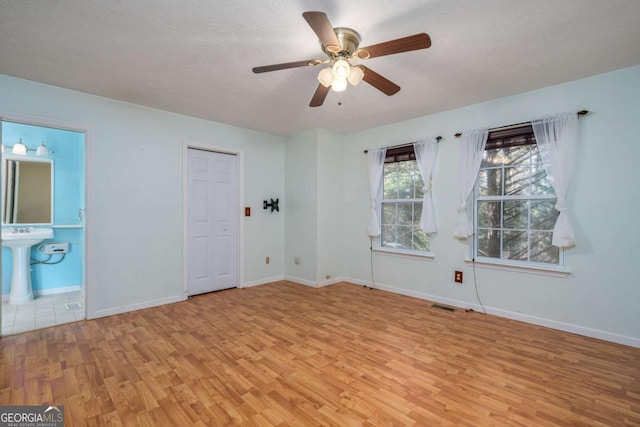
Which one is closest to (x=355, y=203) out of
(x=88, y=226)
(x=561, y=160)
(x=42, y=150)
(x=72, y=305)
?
(x=561, y=160)

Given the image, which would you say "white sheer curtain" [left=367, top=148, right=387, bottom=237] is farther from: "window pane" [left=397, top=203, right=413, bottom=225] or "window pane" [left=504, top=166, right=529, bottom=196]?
"window pane" [left=504, top=166, right=529, bottom=196]

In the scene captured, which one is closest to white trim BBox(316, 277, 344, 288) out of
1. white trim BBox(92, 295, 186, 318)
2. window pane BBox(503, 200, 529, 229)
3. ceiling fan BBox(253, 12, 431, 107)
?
white trim BBox(92, 295, 186, 318)

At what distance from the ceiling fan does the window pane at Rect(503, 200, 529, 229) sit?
210 cm

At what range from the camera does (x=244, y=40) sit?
7.22 feet

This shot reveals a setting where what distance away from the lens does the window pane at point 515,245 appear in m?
3.25

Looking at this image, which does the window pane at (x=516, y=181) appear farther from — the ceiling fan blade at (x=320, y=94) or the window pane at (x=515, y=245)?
the ceiling fan blade at (x=320, y=94)

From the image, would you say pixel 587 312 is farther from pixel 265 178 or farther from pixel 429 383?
pixel 265 178

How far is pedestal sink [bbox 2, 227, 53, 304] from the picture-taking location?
364cm

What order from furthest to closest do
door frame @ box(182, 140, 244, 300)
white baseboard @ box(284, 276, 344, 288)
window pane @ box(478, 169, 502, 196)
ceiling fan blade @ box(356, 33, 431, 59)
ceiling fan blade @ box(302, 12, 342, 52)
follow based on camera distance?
white baseboard @ box(284, 276, 344, 288) → door frame @ box(182, 140, 244, 300) → window pane @ box(478, 169, 502, 196) → ceiling fan blade @ box(356, 33, 431, 59) → ceiling fan blade @ box(302, 12, 342, 52)

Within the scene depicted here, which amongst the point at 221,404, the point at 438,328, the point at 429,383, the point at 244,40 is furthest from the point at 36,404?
the point at 438,328

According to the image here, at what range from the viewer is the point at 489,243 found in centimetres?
351

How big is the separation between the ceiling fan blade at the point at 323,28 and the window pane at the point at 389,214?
2890 millimetres

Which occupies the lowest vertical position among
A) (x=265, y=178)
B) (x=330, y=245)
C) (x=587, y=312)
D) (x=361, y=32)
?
(x=587, y=312)

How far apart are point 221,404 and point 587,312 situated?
11.3ft
